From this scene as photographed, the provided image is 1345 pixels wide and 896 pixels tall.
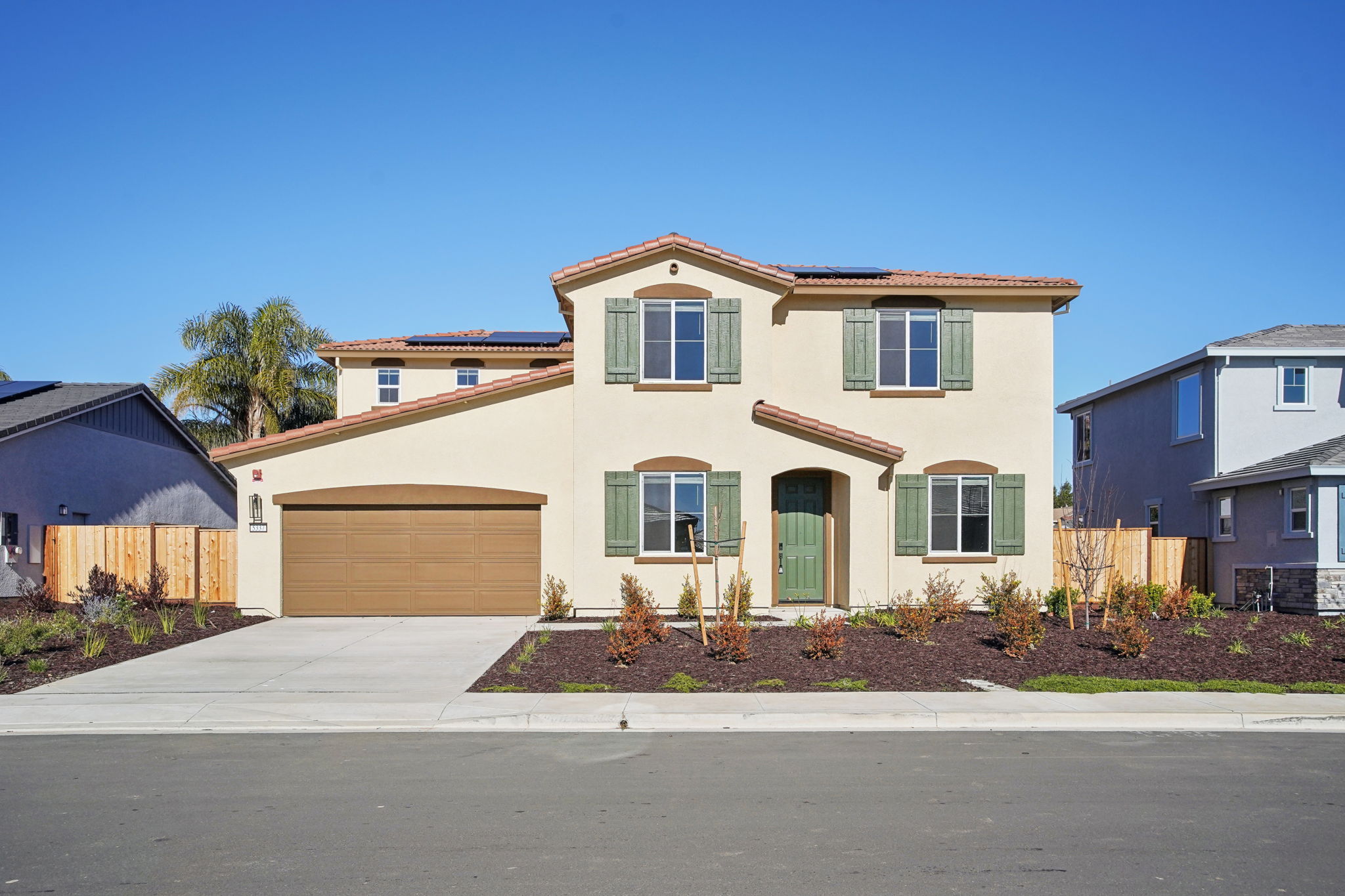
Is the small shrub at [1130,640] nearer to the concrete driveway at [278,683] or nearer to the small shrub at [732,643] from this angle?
the small shrub at [732,643]

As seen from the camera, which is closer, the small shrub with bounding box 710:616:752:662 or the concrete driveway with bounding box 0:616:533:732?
the concrete driveway with bounding box 0:616:533:732

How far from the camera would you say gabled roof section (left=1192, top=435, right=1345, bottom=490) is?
2066 centimetres

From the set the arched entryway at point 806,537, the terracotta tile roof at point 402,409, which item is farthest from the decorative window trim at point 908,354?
the terracotta tile roof at point 402,409

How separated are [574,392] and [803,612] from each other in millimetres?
5838

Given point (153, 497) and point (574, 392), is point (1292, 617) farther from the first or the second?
point (153, 497)

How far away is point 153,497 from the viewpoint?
2719 centimetres

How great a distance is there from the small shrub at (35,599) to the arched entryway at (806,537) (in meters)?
14.0

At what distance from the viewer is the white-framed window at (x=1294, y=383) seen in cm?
2389

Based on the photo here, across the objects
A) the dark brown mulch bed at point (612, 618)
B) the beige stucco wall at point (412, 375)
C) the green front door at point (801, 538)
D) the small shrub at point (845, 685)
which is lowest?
the dark brown mulch bed at point (612, 618)

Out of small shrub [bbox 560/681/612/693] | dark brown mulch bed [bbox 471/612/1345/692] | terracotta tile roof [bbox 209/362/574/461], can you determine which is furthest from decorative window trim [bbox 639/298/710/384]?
small shrub [bbox 560/681/612/693]

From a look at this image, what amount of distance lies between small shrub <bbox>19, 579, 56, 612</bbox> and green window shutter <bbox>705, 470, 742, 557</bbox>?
12.7m

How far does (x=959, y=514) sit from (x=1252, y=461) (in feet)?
29.1

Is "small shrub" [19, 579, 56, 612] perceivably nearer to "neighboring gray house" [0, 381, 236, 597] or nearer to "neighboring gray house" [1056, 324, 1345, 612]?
"neighboring gray house" [0, 381, 236, 597]

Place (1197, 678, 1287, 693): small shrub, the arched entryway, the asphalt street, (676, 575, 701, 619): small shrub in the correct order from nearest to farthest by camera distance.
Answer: the asphalt street, (1197, 678, 1287, 693): small shrub, (676, 575, 701, 619): small shrub, the arched entryway
